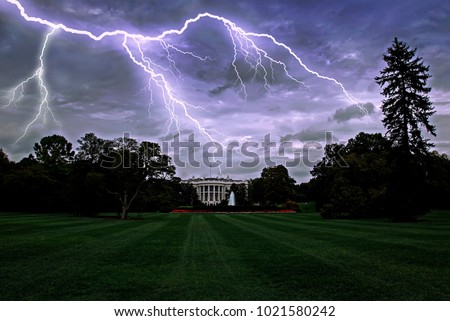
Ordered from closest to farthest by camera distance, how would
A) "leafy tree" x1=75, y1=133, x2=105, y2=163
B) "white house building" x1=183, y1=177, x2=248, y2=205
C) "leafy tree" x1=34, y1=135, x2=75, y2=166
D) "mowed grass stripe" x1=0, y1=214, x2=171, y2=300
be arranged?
1. "mowed grass stripe" x1=0, y1=214, x2=171, y2=300
2. "leafy tree" x1=75, y1=133, x2=105, y2=163
3. "leafy tree" x1=34, y1=135, x2=75, y2=166
4. "white house building" x1=183, y1=177, x2=248, y2=205

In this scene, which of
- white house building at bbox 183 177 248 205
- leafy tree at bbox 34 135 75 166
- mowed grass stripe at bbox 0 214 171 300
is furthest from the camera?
white house building at bbox 183 177 248 205

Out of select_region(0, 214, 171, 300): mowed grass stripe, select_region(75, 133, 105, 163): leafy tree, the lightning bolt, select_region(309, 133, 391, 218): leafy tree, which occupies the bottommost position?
select_region(0, 214, 171, 300): mowed grass stripe

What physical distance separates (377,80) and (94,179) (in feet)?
99.5

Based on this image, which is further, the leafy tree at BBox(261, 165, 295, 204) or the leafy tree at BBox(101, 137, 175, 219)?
the leafy tree at BBox(261, 165, 295, 204)

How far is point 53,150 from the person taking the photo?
7438cm

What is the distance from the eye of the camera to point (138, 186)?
39781 mm

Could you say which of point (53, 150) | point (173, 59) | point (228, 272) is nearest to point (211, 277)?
point (228, 272)

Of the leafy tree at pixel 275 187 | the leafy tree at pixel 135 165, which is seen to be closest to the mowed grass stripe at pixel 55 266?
the leafy tree at pixel 135 165

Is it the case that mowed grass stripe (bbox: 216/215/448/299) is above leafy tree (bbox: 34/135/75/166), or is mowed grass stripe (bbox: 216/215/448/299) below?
below

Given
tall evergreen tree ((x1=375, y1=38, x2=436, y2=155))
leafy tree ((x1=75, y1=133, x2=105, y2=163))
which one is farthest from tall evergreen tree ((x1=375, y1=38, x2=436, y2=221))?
leafy tree ((x1=75, y1=133, x2=105, y2=163))

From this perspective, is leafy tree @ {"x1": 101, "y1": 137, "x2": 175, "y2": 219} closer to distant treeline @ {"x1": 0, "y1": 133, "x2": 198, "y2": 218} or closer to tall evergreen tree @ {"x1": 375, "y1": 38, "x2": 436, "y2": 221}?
distant treeline @ {"x1": 0, "y1": 133, "x2": 198, "y2": 218}

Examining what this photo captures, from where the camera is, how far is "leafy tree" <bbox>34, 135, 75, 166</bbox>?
7288cm
